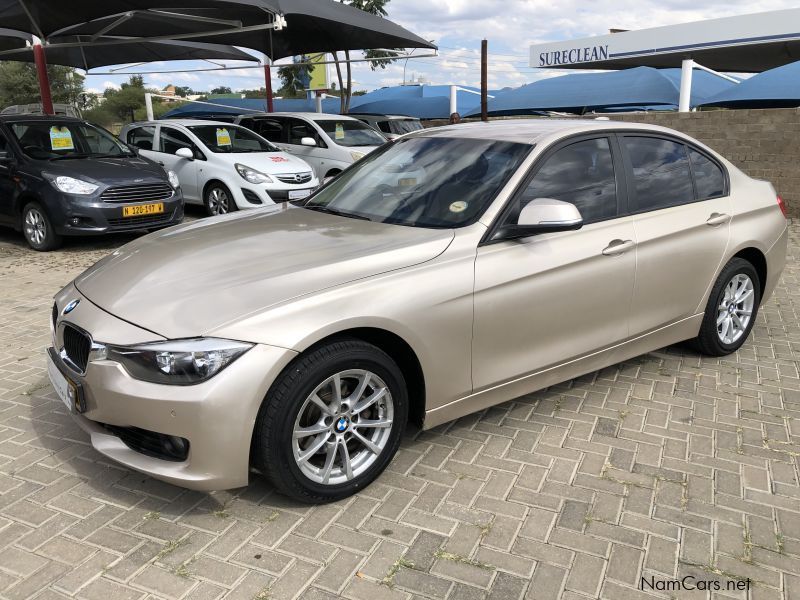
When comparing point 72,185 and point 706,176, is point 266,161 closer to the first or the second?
point 72,185

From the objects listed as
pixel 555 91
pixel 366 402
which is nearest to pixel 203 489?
pixel 366 402

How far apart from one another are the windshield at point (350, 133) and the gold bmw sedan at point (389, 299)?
346 inches

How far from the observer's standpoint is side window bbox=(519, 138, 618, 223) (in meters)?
3.56

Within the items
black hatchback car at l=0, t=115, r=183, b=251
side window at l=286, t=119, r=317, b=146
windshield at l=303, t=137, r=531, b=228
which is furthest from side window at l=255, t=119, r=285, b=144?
Result: windshield at l=303, t=137, r=531, b=228

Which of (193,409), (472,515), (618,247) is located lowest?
(472,515)

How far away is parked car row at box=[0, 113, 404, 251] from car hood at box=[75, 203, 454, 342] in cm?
397

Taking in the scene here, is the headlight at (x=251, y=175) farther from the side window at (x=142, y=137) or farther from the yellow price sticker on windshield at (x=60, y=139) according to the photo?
the side window at (x=142, y=137)

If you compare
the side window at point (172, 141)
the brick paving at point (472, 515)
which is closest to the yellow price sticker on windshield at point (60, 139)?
the side window at point (172, 141)

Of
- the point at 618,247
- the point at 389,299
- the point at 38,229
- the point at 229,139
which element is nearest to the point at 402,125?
the point at 229,139

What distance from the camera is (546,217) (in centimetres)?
317

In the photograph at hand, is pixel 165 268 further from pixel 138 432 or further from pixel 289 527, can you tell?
pixel 289 527

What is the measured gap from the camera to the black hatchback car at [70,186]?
316 inches

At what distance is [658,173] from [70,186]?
6.85 meters

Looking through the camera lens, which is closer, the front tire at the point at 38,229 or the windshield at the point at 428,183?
the windshield at the point at 428,183
